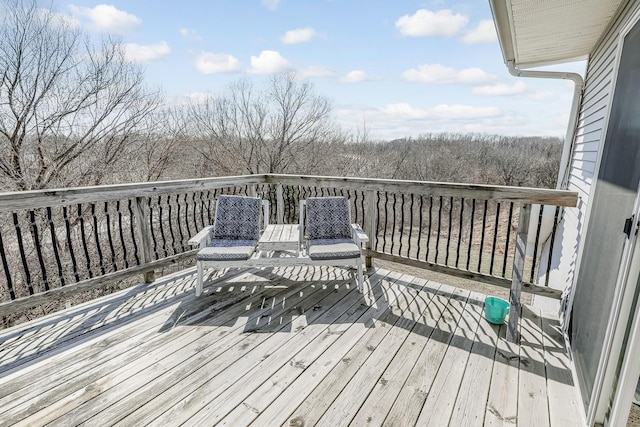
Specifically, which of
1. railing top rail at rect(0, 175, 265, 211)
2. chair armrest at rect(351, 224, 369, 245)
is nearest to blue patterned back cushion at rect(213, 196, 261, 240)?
railing top rail at rect(0, 175, 265, 211)

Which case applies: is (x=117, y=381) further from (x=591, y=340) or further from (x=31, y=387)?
(x=591, y=340)

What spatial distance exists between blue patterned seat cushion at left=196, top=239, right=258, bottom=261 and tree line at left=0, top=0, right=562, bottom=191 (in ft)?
21.4

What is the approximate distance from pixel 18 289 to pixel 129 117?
461 centimetres

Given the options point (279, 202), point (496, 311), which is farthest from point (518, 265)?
point (279, 202)

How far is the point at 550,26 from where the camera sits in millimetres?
2967

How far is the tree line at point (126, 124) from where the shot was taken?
6.65 m

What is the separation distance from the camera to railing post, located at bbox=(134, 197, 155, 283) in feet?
10.3

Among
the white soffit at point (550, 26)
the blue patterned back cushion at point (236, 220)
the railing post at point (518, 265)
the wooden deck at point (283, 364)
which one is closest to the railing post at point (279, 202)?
the blue patterned back cushion at point (236, 220)

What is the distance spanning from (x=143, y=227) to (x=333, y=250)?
190 centimetres

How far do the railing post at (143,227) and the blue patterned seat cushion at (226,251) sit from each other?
0.62m

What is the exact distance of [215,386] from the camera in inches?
75.2

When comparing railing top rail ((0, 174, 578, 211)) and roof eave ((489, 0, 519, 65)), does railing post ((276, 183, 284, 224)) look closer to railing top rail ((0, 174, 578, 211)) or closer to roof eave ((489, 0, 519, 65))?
railing top rail ((0, 174, 578, 211))

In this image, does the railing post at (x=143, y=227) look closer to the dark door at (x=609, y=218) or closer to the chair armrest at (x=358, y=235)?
the chair armrest at (x=358, y=235)

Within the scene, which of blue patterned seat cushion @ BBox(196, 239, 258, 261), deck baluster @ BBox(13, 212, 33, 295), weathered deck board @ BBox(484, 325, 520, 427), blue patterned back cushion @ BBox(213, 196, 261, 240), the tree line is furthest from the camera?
the tree line
